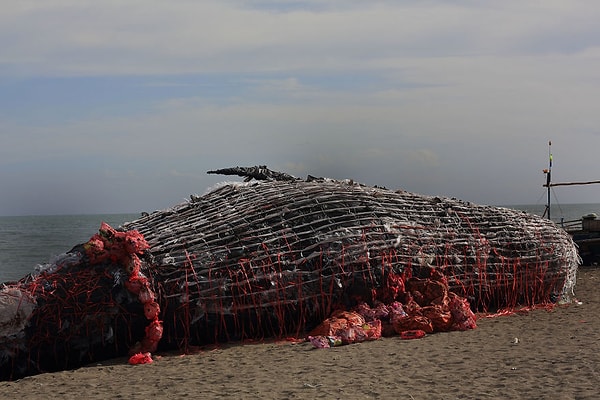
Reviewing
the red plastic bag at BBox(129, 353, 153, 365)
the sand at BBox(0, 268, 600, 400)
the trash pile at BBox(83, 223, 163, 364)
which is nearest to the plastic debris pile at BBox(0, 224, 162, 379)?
the trash pile at BBox(83, 223, 163, 364)

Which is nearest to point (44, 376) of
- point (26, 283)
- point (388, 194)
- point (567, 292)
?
point (26, 283)

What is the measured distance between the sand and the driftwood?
1.72 feet

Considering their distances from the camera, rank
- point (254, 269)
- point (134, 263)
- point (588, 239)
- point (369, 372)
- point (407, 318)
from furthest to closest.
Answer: point (588, 239) < point (407, 318) < point (254, 269) < point (134, 263) < point (369, 372)

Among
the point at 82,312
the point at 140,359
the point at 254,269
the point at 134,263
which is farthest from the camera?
the point at 254,269

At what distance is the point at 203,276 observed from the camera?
405 inches

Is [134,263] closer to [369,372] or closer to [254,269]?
[254,269]

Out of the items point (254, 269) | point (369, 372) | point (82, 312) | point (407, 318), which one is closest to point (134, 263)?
point (82, 312)

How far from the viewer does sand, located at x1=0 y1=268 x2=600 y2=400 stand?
772 cm

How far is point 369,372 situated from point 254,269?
267cm

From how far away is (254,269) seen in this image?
10.5 meters

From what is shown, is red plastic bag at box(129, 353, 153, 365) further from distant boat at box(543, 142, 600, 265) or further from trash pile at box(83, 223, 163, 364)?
distant boat at box(543, 142, 600, 265)

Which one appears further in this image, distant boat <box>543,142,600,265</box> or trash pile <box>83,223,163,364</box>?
distant boat <box>543,142,600,265</box>

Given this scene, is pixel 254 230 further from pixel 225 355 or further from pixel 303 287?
pixel 225 355

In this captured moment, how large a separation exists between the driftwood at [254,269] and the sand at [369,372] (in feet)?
1.72
